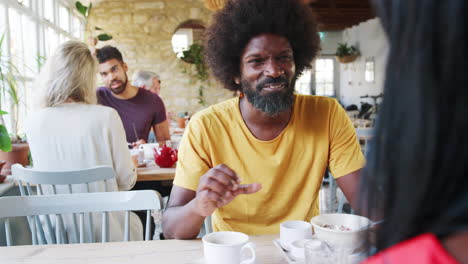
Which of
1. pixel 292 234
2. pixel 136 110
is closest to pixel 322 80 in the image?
pixel 136 110

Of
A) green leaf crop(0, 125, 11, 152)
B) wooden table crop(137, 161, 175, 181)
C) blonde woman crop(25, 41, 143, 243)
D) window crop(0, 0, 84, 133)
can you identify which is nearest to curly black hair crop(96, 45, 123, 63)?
window crop(0, 0, 84, 133)

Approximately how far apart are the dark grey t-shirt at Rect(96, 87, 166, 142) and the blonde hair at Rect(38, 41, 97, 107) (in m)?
1.31

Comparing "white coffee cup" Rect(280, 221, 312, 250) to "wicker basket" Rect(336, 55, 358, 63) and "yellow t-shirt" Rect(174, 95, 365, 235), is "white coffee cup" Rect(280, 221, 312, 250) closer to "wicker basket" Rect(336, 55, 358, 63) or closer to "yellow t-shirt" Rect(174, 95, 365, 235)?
"yellow t-shirt" Rect(174, 95, 365, 235)

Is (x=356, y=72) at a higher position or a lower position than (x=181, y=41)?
lower

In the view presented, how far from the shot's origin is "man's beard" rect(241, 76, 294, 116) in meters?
1.63

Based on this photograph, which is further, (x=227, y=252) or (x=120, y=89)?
(x=120, y=89)

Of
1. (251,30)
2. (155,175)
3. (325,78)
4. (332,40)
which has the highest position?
(332,40)

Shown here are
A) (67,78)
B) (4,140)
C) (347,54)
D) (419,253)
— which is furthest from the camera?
(347,54)

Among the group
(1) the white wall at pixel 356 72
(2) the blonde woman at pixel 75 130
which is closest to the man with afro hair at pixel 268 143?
(2) the blonde woman at pixel 75 130

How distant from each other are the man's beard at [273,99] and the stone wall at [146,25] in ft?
21.7

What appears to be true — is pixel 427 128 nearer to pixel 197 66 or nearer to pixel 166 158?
pixel 166 158

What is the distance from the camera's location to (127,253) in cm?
120

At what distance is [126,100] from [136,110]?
0.41 ft

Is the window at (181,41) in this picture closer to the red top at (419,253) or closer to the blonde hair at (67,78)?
the blonde hair at (67,78)
